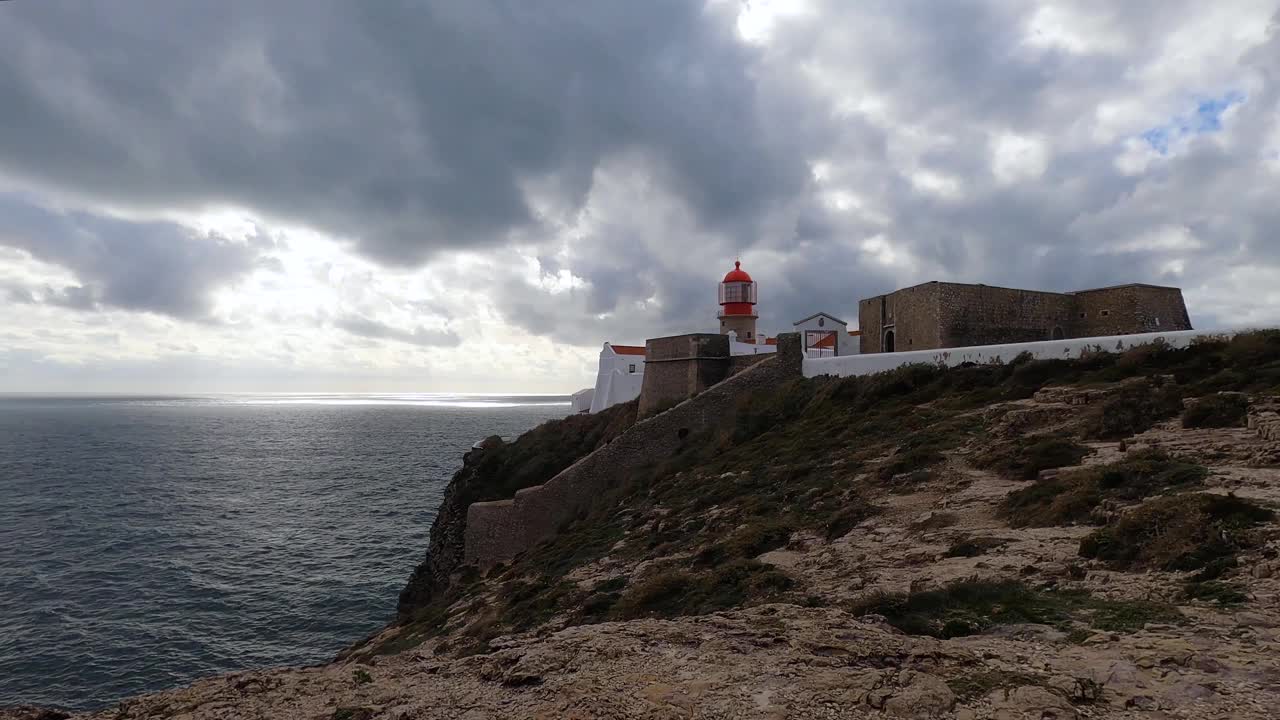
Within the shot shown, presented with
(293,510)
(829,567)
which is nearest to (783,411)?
(829,567)

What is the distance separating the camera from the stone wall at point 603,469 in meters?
18.3

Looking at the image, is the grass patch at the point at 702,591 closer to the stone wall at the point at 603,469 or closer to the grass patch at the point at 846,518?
the grass patch at the point at 846,518

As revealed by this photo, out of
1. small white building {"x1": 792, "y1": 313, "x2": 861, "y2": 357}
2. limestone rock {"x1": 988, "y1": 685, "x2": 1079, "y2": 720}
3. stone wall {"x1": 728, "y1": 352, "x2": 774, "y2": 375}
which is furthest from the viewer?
small white building {"x1": 792, "y1": 313, "x2": 861, "y2": 357}

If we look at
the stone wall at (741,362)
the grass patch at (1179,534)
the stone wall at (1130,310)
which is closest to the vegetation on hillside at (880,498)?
the grass patch at (1179,534)

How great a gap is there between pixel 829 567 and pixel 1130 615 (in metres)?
2.75

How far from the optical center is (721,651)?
15.7 feet

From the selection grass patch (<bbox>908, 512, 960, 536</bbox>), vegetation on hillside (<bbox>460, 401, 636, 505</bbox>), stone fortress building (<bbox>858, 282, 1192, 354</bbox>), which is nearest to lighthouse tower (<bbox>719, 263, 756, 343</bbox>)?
vegetation on hillside (<bbox>460, 401, 636, 505</bbox>)

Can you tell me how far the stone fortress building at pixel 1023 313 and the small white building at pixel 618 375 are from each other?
18.1 metres

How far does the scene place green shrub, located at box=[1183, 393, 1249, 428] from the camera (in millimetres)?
8297

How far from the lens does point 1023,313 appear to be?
20625 millimetres

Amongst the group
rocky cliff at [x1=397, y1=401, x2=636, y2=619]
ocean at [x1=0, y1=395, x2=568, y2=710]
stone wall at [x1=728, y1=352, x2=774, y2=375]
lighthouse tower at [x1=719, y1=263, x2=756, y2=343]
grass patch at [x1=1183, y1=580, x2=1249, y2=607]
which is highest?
lighthouse tower at [x1=719, y1=263, x2=756, y2=343]

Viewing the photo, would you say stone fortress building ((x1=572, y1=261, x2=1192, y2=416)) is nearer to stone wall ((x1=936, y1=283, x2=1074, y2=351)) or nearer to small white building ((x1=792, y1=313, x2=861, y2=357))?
stone wall ((x1=936, y1=283, x2=1074, y2=351))

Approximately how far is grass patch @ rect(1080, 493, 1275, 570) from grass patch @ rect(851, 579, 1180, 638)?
2.70ft

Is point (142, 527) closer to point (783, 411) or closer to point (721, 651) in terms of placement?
point (783, 411)
